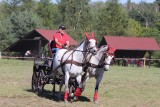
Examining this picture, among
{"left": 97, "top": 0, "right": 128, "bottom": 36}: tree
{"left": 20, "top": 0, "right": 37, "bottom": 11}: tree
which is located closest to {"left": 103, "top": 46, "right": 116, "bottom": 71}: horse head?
{"left": 97, "top": 0, "right": 128, "bottom": 36}: tree

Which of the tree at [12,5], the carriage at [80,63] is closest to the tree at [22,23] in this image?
the tree at [12,5]

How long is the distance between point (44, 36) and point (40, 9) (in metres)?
39.8

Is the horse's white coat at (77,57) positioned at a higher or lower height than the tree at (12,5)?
lower

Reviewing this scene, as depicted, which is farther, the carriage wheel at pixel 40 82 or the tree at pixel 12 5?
the tree at pixel 12 5

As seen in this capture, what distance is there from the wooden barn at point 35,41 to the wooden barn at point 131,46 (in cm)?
525

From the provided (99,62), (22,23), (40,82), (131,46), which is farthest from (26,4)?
(99,62)

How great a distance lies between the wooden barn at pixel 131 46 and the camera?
167ft

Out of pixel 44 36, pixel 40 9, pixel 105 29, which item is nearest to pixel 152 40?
pixel 44 36

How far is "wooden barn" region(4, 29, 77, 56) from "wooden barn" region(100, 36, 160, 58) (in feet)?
17.2

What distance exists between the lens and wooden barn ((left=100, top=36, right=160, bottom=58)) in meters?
50.8

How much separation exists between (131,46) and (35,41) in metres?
12.2

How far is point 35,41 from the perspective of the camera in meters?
52.5

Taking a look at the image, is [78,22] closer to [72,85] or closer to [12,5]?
[12,5]

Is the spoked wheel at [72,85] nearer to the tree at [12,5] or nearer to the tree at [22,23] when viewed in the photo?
the tree at [22,23]
